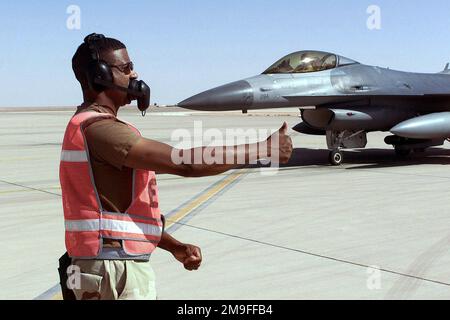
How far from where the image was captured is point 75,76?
2.37 meters

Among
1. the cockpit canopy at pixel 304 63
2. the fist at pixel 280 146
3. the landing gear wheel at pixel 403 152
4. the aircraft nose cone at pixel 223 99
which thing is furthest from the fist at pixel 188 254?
the landing gear wheel at pixel 403 152

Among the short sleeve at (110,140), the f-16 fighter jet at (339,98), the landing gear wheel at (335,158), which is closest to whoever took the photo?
the short sleeve at (110,140)

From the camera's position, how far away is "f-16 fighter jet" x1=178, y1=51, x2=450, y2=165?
12891 millimetres

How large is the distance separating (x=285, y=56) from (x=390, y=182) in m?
4.45

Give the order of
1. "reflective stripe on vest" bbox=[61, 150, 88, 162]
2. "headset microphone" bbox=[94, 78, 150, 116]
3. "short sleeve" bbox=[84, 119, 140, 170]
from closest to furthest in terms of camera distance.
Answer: "short sleeve" bbox=[84, 119, 140, 170] < "reflective stripe on vest" bbox=[61, 150, 88, 162] < "headset microphone" bbox=[94, 78, 150, 116]

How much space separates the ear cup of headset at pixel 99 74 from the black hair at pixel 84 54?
0.04m

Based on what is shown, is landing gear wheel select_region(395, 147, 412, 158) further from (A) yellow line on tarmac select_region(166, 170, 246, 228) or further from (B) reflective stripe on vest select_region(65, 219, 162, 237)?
(B) reflective stripe on vest select_region(65, 219, 162, 237)

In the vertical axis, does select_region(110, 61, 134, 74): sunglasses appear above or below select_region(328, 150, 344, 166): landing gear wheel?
above

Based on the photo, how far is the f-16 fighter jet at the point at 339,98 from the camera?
12.9 metres

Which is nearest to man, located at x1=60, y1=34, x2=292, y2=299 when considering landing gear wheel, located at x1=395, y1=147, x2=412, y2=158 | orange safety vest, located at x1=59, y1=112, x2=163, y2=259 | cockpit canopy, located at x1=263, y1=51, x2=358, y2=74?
orange safety vest, located at x1=59, y1=112, x2=163, y2=259

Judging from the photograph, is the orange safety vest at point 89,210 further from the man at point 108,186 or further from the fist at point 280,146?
the fist at point 280,146

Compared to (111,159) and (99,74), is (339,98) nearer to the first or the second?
(99,74)

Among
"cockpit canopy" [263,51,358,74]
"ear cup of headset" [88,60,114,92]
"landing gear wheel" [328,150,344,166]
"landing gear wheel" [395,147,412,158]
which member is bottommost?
"landing gear wheel" [395,147,412,158]

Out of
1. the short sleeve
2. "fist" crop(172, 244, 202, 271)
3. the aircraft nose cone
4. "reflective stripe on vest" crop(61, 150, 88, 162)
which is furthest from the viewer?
the aircraft nose cone
